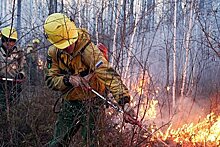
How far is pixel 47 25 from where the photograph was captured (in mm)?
3744

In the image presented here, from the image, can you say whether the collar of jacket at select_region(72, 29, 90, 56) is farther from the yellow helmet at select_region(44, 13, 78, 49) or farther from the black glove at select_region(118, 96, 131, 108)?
the black glove at select_region(118, 96, 131, 108)

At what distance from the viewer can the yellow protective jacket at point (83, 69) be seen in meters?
3.57

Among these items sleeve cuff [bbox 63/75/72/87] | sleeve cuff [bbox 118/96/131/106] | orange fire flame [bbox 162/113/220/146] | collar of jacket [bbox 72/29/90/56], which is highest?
collar of jacket [bbox 72/29/90/56]

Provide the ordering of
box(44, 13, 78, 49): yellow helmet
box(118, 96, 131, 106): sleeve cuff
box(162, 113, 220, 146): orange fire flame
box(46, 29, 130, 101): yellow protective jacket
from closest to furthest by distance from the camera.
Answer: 1. box(118, 96, 131, 106): sleeve cuff
2. box(46, 29, 130, 101): yellow protective jacket
3. box(44, 13, 78, 49): yellow helmet
4. box(162, 113, 220, 146): orange fire flame

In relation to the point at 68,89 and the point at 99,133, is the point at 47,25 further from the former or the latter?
the point at 99,133

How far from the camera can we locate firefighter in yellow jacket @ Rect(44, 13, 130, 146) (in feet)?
11.8

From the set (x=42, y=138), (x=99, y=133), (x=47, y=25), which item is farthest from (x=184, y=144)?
(x=47, y=25)

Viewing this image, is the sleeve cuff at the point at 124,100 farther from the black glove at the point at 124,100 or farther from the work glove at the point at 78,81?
the work glove at the point at 78,81

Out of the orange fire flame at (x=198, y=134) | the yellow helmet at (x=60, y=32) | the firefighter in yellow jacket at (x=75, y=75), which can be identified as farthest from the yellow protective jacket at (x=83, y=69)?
the orange fire flame at (x=198, y=134)

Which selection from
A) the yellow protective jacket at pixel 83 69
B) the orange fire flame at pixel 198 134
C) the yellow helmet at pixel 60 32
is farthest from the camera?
the orange fire flame at pixel 198 134

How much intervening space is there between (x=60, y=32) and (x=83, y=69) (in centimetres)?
45

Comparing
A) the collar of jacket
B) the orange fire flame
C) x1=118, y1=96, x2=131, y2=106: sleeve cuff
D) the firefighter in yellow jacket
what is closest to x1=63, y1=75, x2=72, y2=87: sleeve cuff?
the firefighter in yellow jacket

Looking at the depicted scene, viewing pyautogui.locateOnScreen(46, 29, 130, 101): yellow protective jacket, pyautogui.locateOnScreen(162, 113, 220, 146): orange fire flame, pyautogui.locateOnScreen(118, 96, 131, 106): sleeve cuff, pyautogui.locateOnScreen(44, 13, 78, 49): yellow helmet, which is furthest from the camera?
pyautogui.locateOnScreen(162, 113, 220, 146): orange fire flame

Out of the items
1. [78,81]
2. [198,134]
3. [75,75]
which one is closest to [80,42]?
[75,75]
